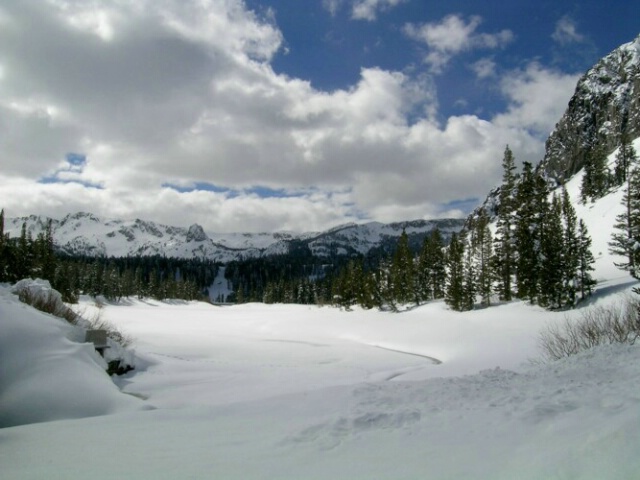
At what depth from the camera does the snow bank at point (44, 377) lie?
8.93 metres

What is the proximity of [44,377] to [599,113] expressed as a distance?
148317 mm

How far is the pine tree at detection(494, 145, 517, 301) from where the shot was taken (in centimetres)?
4075

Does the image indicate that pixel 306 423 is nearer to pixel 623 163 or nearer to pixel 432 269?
pixel 432 269

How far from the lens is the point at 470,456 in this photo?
5230 mm

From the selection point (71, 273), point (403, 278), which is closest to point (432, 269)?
point (403, 278)

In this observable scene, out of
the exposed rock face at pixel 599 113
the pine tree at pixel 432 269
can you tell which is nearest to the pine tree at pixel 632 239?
the pine tree at pixel 432 269

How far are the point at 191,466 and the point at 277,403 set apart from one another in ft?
→ 12.0

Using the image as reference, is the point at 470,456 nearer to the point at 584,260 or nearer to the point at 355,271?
the point at 584,260

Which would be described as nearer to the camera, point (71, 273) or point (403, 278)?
point (403, 278)

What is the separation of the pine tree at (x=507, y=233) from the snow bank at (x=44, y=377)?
3753 cm

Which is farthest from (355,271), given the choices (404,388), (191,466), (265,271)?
(265,271)

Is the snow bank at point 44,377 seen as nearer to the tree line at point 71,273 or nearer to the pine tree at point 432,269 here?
the tree line at point 71,273

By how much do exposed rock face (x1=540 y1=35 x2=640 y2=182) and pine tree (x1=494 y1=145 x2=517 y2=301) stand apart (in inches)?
3218

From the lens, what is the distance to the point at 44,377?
9914 mm
